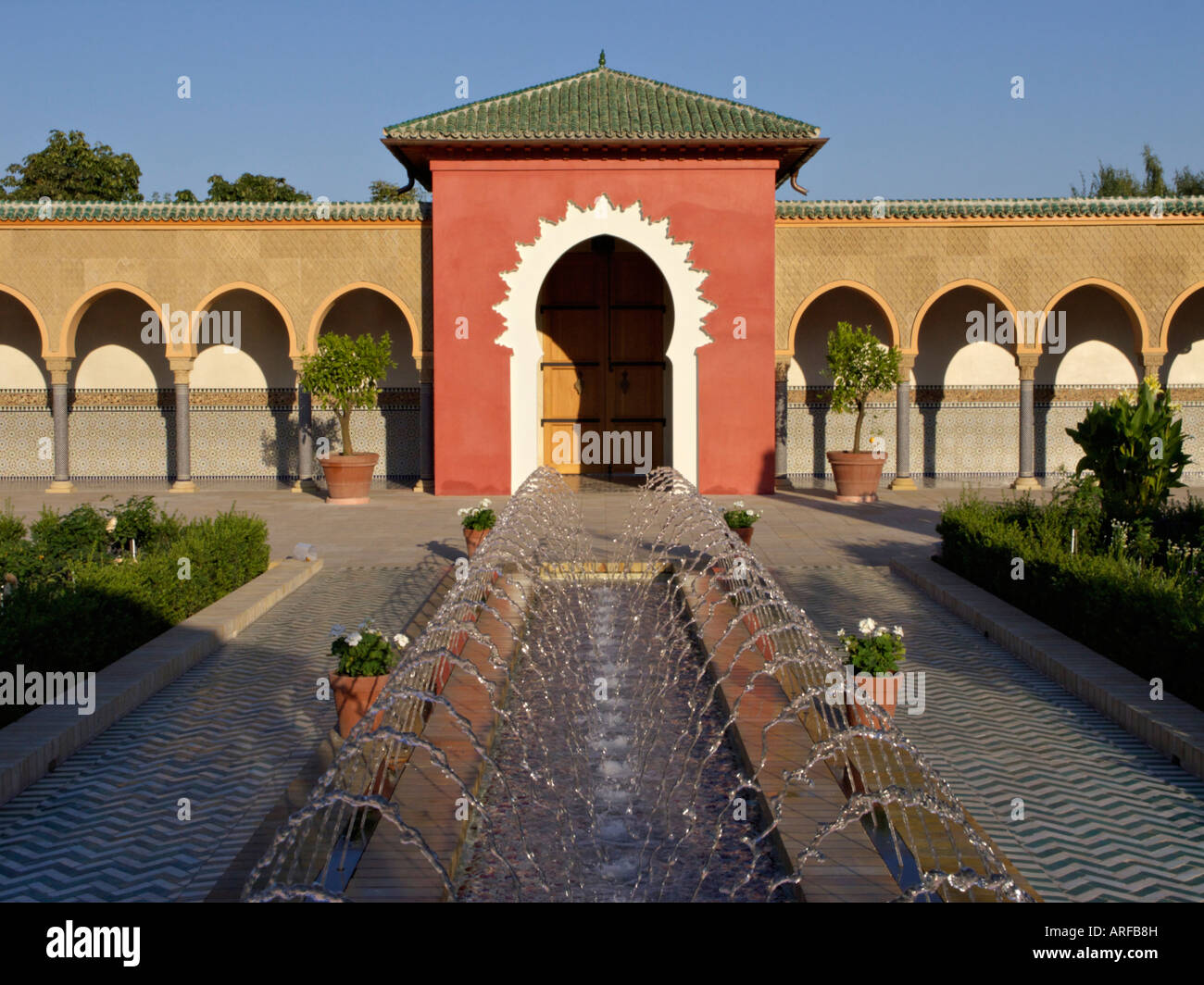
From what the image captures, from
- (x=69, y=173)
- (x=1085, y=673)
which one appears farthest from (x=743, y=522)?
(x=69, y=173)

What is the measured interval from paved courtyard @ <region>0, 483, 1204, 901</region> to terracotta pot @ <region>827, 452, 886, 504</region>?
18.1 feet

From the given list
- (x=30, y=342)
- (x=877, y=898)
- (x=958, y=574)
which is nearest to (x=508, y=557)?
(x=958, y=574)

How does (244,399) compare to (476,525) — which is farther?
(244,399)

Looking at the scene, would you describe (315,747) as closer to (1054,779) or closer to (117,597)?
(117,597)

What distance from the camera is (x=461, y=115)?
51.7 ft

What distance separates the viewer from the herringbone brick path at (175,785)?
161 inches

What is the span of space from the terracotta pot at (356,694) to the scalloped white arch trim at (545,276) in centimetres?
1004

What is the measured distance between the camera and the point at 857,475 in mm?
15195

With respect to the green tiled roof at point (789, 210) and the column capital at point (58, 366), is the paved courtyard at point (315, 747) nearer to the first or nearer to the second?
the green tiled roof at point (789, 210)

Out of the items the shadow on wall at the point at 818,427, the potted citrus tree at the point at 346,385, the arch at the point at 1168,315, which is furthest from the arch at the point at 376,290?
the arch at the point at 1168,315

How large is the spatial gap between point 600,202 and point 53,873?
1263 centimetres

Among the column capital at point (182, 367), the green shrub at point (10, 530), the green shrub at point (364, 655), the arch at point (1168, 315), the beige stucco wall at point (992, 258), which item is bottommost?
the green shrub at point (364, 655)

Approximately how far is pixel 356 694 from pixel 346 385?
9.70m

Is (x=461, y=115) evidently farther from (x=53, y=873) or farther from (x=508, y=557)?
(x=53, y=873)
